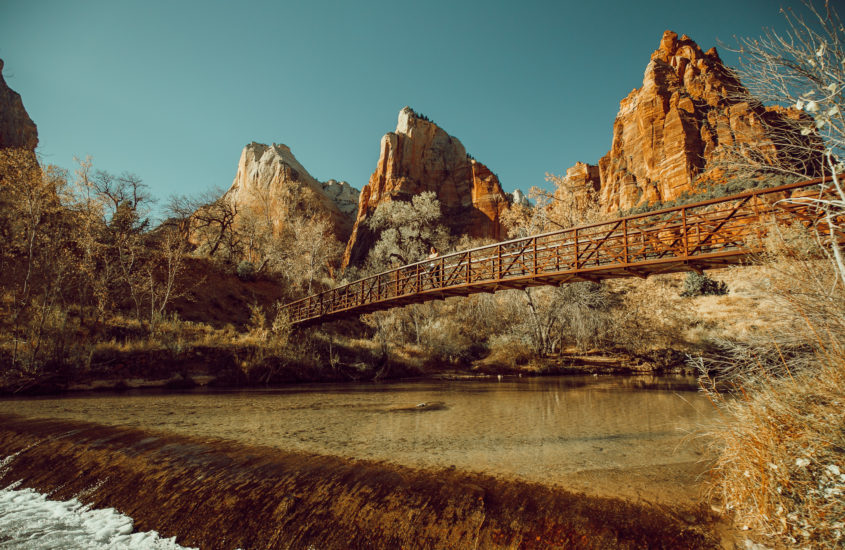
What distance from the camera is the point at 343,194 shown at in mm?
78938

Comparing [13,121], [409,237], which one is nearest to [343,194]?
[409,237]

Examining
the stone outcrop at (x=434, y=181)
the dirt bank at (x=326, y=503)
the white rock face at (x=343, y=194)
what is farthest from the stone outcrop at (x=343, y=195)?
the dirt bank at (x=326, y=503)

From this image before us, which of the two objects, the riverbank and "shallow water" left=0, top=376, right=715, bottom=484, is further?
the riverbank

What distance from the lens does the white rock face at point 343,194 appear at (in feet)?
244

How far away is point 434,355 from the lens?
21188 mm

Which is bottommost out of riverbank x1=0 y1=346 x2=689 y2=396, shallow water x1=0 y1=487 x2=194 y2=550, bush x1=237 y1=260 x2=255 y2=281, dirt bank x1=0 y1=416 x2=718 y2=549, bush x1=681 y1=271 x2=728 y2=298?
shallow water x1=0 y1=487 x2=194 y2=550

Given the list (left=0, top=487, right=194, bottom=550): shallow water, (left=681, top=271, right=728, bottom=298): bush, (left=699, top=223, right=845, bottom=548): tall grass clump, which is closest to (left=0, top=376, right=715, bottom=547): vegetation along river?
(left=0, top=487, right=194, bottom=550): shallow water

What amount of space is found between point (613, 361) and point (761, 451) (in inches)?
730

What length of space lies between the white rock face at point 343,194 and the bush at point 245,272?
133 ft

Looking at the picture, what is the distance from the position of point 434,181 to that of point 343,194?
2468cm

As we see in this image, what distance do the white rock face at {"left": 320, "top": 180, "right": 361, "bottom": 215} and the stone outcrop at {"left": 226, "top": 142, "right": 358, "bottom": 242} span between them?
191 mm

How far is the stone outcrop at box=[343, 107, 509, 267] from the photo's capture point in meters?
57.4

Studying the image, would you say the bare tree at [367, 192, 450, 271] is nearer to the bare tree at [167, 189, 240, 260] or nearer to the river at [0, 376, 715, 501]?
the bare tree at [167, 189, 240, 260]

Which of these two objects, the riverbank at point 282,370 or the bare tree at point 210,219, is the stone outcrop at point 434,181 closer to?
the bare tree at point 210,219
